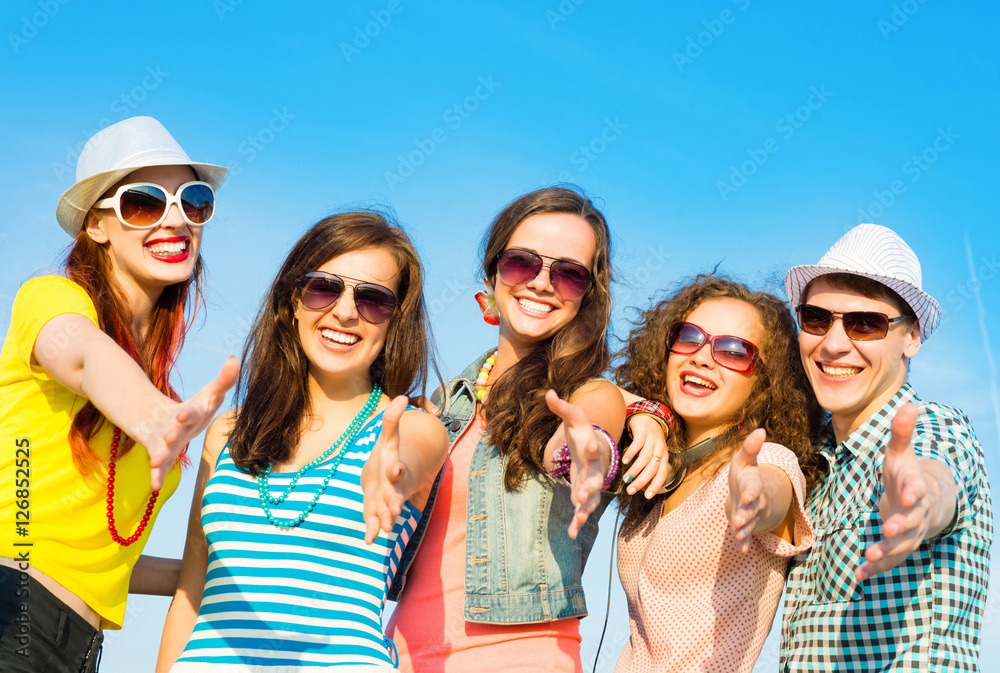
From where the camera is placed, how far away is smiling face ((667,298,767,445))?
5062mm

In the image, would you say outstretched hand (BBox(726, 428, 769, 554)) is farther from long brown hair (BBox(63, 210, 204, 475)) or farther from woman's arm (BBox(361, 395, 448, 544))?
long brown hair (BBox(63, 210, 204, 475))

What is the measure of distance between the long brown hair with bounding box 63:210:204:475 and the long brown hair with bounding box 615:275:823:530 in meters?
2.74

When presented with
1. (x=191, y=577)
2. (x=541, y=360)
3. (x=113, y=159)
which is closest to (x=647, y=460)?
(x=541, y=360)

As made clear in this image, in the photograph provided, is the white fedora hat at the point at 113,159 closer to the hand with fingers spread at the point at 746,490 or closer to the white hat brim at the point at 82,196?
the white hat brim at the point at 82,196

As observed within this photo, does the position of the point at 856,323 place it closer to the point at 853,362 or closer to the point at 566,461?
the point at 853,362

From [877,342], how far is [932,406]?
423mm

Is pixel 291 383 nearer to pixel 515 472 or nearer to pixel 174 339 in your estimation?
pixel 174 339

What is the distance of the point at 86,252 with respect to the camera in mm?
4527

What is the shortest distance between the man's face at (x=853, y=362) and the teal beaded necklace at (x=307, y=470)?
246 cm

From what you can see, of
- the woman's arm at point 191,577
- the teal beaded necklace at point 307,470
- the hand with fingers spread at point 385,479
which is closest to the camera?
the hand with fingers spread at point 385,479

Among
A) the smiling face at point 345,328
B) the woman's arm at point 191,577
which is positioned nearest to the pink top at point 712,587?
the smiling face at point 345,328

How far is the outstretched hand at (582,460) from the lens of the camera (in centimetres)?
356

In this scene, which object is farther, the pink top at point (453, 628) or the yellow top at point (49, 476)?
the pink top at point (453, 628)

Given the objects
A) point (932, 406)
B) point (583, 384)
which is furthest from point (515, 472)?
point (932, 406)
